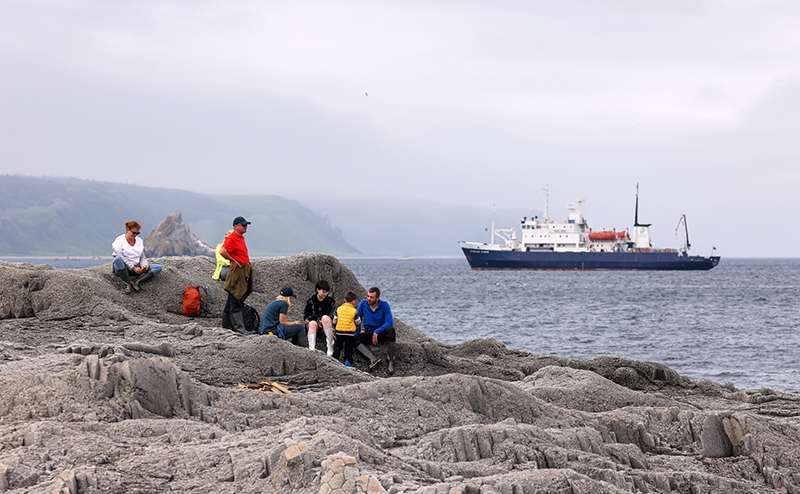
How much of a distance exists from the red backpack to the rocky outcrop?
107246 mm

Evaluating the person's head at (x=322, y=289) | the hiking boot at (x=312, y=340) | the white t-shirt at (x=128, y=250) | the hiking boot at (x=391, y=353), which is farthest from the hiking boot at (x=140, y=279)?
the hiking boot at (x=391, y=353)

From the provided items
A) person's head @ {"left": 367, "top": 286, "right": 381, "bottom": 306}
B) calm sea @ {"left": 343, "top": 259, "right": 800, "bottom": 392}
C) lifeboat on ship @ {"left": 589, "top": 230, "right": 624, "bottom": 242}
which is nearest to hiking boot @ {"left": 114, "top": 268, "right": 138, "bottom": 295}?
person's head @ {"left": 367, "top": 286, "right": 381, "bottom": 306}

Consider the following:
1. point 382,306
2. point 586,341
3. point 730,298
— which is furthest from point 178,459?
point 730,298

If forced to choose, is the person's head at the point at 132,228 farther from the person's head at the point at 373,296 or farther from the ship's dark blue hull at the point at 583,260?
the ship's dark blue hull at the point at 583,260

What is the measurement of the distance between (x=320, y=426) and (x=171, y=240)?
118 metres

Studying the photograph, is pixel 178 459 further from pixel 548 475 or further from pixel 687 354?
pixel 687 354

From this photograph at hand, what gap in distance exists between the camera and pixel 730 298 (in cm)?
4934

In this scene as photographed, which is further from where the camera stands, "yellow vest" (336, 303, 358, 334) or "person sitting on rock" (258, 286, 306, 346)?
"yellow vest" (336, 303, 358, 334)

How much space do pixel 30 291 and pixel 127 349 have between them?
404 cm

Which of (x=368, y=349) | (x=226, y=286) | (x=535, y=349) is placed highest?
(x=226, y=286)

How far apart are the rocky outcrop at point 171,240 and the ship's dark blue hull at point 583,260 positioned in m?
46.0

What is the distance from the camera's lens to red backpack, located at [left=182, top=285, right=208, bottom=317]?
479 inches

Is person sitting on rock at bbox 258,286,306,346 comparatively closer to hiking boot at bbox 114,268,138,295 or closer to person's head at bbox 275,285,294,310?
person's head at bbox 275,285,294,310

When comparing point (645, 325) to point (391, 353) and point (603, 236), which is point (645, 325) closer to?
point (391, 353)
